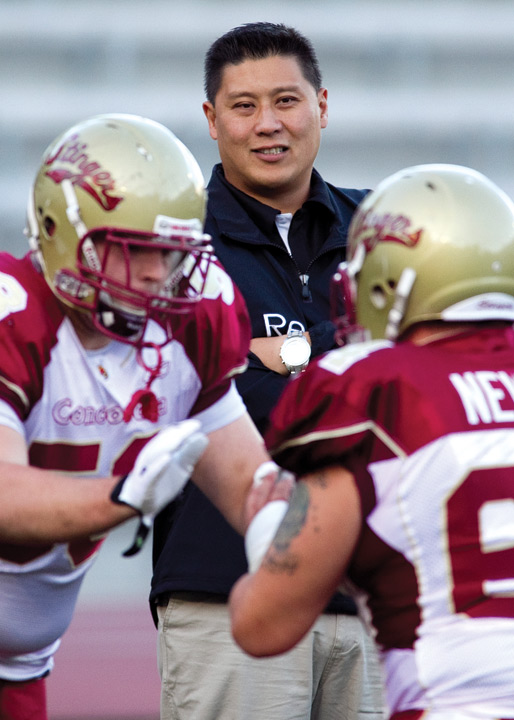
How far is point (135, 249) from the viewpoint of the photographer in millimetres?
2283

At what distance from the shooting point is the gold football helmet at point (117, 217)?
226cm

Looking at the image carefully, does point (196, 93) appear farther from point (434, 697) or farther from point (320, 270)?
point (434, 697)

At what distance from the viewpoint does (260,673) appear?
279cm

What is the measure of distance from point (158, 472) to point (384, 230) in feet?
1.75

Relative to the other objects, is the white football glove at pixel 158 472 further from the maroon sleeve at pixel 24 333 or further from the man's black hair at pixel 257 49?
the man's black hair at pixel 257 49

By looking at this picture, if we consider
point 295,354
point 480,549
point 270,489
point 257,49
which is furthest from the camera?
point 257,49

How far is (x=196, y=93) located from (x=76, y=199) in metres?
16.7

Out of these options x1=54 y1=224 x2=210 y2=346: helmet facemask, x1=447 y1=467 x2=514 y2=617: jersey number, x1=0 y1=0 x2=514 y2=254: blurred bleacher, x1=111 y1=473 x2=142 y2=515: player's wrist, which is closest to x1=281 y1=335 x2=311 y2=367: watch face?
x1=54 y1=224 x2=210 y2=346: helmet facemask

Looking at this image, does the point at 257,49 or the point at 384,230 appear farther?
the point at 257,49

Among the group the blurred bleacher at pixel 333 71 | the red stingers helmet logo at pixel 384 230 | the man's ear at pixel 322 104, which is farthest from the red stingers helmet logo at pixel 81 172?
the blurred bleacher at pixel 333 71

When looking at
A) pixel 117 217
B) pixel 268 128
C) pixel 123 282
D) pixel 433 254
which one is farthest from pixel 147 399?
pixel 268 128

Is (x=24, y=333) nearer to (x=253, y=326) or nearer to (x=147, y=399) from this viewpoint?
(x=147, y=399)

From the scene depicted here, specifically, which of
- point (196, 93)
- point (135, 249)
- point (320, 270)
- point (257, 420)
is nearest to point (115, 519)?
point (135, 249)

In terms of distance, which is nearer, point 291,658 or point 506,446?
point 506,446
